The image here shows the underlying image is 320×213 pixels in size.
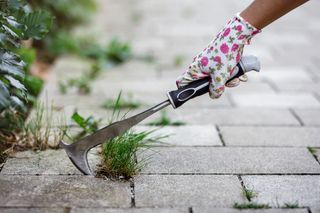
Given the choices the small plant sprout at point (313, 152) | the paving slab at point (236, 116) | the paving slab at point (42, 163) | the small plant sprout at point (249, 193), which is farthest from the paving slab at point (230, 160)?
the paving slab at point (236, 116)

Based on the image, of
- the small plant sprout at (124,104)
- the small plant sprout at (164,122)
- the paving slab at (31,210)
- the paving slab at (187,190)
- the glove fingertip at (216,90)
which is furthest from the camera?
the small plant sprout at (124,104)

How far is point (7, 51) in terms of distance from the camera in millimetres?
2400

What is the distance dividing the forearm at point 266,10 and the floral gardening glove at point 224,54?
0.03 m

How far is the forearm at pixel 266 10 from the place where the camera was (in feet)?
7.53

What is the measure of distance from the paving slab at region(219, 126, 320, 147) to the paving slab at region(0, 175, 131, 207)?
880mm

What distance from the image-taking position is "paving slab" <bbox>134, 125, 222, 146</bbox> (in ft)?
9.70

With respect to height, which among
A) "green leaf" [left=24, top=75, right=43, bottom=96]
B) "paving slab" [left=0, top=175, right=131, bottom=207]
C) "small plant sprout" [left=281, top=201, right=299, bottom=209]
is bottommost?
"small plant sprout" [left=281, top=201, right=299, bottom=209]

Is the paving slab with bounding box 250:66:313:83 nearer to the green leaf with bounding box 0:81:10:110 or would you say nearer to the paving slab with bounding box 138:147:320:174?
the paving slab with bounding box 138:147:320:174

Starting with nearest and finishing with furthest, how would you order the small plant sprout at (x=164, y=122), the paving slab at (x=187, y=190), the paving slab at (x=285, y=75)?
1. the paving slab at (x=187, y=190)
2. the small plant sprout at (x=164, y=122)
3. the paving slab at (x=285, y=75)

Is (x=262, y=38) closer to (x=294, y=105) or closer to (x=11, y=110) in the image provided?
(x=294, y=105)

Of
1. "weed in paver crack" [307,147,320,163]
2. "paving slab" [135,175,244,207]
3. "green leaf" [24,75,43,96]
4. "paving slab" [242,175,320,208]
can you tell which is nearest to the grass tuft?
"weed in paver crack" [307,147,320,163]

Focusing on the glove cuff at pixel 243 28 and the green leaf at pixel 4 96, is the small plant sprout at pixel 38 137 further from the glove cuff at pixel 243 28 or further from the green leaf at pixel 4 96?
the glove cuff at pixel 243 28

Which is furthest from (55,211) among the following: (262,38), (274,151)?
(262,38)

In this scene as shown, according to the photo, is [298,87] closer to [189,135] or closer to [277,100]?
[277,100]
